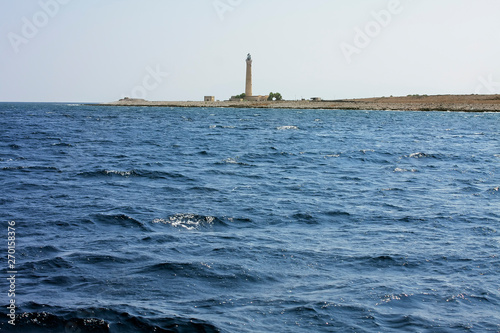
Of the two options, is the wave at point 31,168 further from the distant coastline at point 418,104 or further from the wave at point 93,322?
the distant coastline at point 418,104

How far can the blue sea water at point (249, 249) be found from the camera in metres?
7.65

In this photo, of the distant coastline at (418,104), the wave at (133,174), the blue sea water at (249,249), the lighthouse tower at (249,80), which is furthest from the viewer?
the lighthouse tower at (249,80)

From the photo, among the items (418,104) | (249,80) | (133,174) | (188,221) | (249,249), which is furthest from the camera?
(249,80)

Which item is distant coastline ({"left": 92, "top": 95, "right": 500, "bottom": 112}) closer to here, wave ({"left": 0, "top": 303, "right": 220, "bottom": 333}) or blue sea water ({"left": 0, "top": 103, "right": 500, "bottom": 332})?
blue sea water ({"left": 0, "top": 103, "right": 500, "bottom": 332})

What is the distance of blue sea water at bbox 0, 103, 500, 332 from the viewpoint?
7.65 meters

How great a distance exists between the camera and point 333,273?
9.56 meters

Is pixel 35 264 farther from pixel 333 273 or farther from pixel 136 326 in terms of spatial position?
pixel 333 273

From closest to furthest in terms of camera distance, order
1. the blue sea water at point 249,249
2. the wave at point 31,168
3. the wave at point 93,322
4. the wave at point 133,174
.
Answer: the wave at point 93,322
the blue sea water at point 249,249
the wave at point 133,174
the wave at point 31,168

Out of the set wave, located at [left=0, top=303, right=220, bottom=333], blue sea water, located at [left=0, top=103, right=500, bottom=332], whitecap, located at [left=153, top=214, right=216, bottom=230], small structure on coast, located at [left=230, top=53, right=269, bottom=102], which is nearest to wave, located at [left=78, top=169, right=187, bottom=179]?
blue sea water, located at [left=0, top=103, right=500, bottom=332]

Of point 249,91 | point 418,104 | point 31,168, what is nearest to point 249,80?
point 249,91

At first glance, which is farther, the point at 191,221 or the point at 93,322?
the point at 191,221

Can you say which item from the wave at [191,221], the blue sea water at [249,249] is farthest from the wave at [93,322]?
the wave at [191,221]

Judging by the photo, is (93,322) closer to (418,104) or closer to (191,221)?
(191,221)

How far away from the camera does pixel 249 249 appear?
10.9 m
